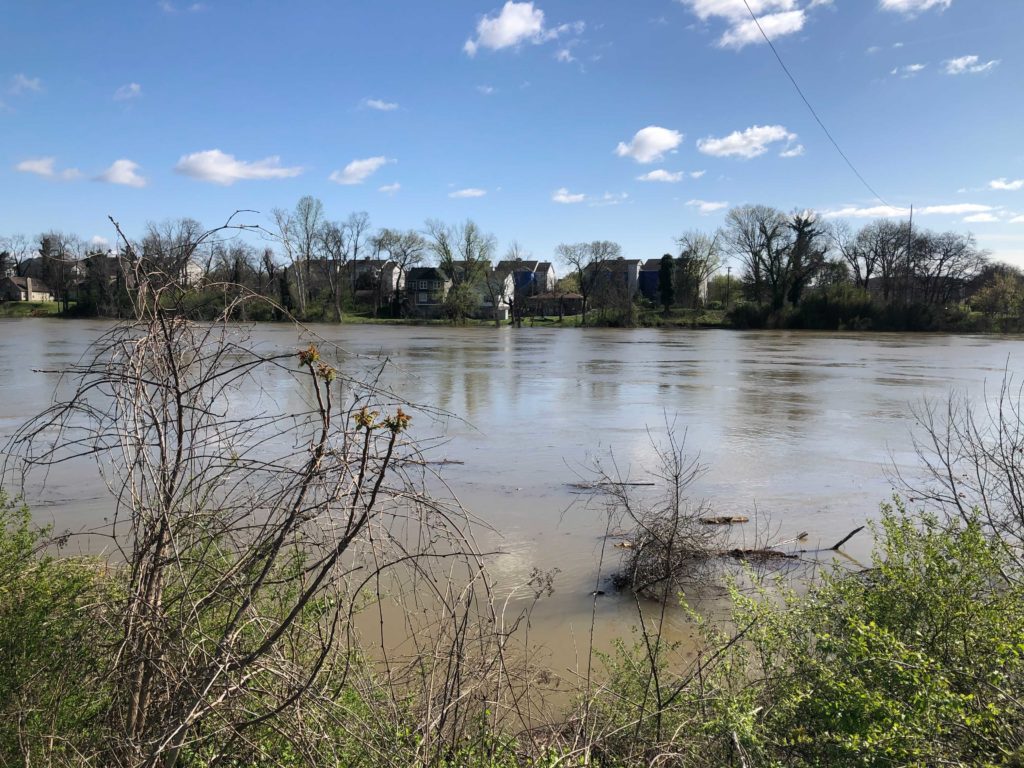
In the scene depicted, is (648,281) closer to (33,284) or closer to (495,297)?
(495,297)

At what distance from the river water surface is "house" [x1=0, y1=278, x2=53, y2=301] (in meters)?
61.9

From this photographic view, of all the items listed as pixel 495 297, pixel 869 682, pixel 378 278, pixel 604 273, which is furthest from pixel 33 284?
pixel 869 682

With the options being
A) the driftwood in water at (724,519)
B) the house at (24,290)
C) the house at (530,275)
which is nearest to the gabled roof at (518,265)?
the house at (530,275)

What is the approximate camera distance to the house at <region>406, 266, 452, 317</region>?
8094cm

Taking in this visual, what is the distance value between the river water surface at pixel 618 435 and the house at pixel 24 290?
61912 millimetres

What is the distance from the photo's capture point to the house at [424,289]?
80938 millimetres

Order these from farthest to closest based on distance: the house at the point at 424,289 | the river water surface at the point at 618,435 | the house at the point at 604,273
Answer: the house at the point at 424,289, the house at the point at 604,273, the river water surface at the point at 618,435

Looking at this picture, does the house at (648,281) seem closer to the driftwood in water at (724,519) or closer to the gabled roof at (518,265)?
the gabled roof at (518,265)

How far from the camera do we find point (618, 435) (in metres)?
13.5

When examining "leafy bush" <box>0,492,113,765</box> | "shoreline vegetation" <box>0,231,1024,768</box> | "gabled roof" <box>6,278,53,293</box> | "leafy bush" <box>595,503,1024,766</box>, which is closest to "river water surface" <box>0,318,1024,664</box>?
"shoreline vegetation" <box>0,231,1024,768</box>

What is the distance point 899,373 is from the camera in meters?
25.0

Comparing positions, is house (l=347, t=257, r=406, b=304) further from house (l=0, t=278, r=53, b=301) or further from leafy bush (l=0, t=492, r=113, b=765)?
leafy bush (l=0, t=492, r=113, b=765)

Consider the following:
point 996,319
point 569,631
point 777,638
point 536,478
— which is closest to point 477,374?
point 536,478

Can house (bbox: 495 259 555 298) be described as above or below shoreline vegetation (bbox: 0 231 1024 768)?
above
